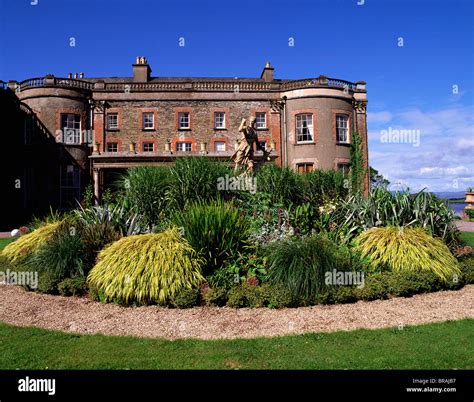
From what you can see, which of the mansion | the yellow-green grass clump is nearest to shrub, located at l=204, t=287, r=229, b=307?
the yellow-green grass clump

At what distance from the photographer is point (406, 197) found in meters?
9.24

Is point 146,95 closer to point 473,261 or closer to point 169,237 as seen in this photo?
point 169,237

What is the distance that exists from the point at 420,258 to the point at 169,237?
16.8ft

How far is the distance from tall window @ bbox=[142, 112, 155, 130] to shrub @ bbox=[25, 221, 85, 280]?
20.6 metres

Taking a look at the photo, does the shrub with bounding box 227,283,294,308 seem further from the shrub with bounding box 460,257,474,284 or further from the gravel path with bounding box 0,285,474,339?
the shrub with bounding box 460,257,474,284

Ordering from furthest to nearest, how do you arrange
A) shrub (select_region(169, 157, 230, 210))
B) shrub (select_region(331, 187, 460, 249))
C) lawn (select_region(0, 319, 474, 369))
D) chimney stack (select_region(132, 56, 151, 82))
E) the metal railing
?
chimney stack (select_region(132, 56, 151, 82))
the metal railing
shrub (select_region(169, 157, 230, 210))
shrub (select_region(331, 187, 460, 249))
lawn (select_region(0, 319, 474, 369))

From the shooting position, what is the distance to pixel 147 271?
20.3ft

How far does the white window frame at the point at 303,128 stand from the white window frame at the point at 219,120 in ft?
18.6

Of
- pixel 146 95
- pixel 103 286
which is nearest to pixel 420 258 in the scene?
pixel 103 286

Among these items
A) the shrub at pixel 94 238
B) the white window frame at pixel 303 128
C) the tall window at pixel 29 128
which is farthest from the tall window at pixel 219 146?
the shrub at pixel 94 238

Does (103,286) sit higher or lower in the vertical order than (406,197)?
lower

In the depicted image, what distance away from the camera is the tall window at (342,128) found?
88.3 ft

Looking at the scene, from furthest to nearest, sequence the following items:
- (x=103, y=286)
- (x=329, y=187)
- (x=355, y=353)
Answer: (x=329, y=187)
(x=103, y=286)
(x=355, y=353)
